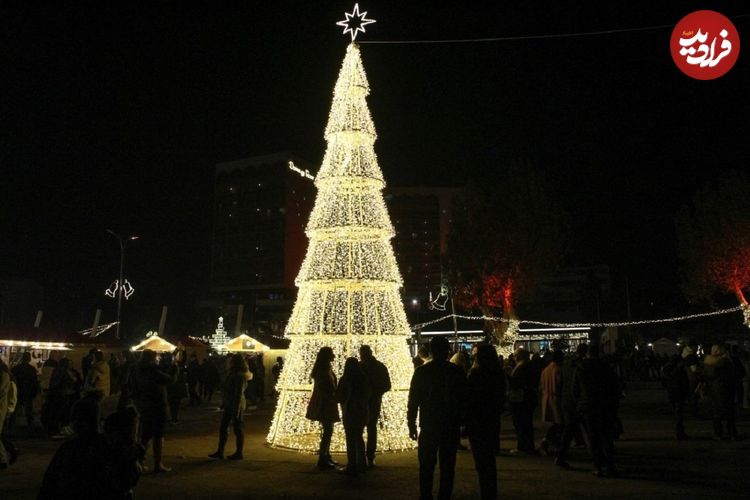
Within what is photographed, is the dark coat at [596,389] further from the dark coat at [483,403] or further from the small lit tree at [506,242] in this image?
the small lit tree at [506,242]

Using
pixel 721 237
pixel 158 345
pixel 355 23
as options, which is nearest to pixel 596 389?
pixel 355 23

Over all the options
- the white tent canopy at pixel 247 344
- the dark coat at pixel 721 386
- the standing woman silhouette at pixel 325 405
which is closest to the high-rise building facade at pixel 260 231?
the white tent canopy at pixel 247 344

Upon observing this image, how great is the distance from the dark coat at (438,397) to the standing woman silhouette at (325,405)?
9.85ft

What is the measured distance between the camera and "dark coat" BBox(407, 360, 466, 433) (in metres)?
5.66

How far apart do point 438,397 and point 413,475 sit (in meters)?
3.01

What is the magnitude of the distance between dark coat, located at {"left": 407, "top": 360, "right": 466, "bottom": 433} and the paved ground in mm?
1733

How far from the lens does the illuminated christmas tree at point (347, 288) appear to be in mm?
10734

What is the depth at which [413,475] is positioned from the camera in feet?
26.9

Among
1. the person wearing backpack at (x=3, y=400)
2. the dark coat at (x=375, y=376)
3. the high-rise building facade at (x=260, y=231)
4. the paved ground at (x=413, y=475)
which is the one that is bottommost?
the paved ground at (x=413, y=475)

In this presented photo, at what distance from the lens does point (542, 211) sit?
→ 96.9 feet

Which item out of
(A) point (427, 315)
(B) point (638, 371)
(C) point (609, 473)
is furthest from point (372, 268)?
(A) point (427, 315)

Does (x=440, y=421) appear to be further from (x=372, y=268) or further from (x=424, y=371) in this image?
(x=372, y=268)

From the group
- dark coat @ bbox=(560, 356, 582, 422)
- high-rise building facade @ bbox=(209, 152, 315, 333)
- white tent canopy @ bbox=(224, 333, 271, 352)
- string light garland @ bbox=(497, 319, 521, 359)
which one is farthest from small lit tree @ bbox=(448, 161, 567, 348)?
high-rise building facade @ bbox=(209, 152, 315, 333)

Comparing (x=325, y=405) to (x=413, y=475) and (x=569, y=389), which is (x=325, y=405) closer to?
(x=413, y=475)
